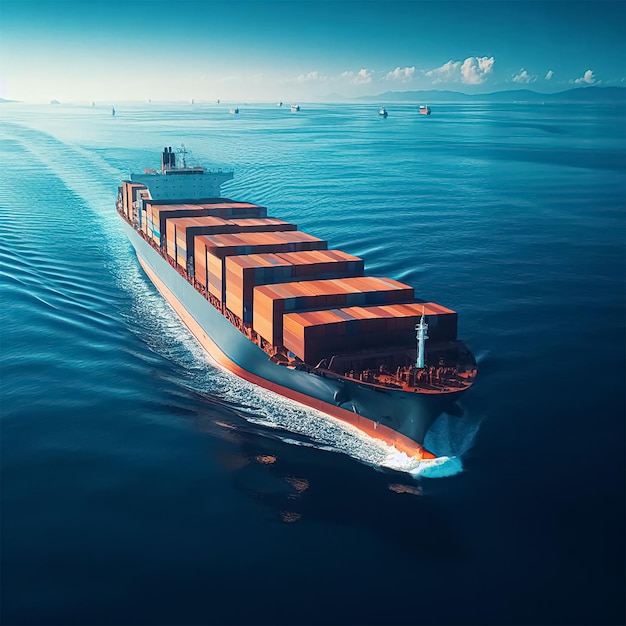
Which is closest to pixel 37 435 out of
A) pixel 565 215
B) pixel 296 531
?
pixel 296 531

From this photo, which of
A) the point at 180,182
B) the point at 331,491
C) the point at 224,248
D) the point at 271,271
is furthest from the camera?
the point at 180,182

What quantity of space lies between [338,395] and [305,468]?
3.70 meters

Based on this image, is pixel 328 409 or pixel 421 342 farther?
pixel 328 409

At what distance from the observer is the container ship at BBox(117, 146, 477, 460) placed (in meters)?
28.5

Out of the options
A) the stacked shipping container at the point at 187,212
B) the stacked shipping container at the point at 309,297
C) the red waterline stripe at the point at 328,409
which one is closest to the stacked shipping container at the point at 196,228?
the stacked shipping container at the point at 187,212

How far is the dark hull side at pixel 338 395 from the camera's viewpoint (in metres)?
27.9

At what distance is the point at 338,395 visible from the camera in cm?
2895

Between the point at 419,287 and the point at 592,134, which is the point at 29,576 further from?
the point at 592,134

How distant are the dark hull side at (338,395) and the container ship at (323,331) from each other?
2.2 inches

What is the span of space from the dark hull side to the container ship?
2.2 inches

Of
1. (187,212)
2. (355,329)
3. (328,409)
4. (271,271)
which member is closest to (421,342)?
(355,329)

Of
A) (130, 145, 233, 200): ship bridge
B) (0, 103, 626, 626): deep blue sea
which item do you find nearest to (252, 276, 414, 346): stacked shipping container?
(0, 103, 626, 626): deep blue sea

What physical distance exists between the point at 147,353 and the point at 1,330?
952cm

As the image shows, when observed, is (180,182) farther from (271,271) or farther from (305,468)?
(305,468)
